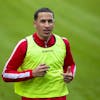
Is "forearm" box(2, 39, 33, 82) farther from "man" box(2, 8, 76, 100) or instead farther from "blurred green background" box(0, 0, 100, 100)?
"blurred green background" box(0, 0, 100, 100)

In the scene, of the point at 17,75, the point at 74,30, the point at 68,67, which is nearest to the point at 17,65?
the point at 17,75

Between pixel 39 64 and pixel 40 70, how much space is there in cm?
5

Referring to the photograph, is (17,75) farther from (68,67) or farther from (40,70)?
(68,67)

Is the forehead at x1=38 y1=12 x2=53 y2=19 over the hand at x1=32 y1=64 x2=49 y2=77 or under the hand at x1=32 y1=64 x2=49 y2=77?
over

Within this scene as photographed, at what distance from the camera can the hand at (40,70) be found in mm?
2164

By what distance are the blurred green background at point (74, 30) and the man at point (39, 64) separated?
104cm

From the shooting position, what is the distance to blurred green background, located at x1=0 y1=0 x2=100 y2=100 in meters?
3.37

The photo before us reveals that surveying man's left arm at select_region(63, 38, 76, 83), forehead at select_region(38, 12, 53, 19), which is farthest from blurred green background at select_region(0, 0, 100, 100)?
forehead at select_region(38, 12, 53, 19)

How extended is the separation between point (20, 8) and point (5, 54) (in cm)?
41

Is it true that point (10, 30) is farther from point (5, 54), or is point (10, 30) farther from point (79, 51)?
point (79, 51)

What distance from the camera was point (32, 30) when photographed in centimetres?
341

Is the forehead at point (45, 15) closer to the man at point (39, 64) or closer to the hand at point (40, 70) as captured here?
the man at point (39, 64)

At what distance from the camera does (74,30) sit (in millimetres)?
3471

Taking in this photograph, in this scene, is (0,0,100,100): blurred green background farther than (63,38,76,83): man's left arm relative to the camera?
Yes
